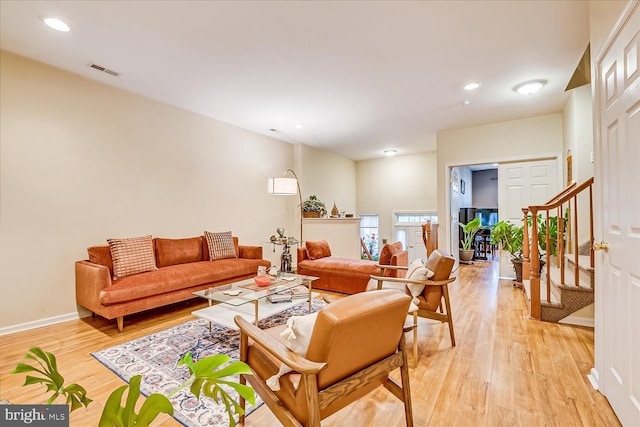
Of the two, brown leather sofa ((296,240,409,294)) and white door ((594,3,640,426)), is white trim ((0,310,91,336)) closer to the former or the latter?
brown leather sofa ((296,240,409,294))

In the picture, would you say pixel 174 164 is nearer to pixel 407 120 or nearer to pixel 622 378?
pixel 407 120

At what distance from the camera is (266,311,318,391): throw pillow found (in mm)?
1232

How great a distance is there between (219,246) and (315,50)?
291cm

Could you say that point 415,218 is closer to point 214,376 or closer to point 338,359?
point 338,359

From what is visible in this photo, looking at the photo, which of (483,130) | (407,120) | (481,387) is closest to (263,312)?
(481,387)

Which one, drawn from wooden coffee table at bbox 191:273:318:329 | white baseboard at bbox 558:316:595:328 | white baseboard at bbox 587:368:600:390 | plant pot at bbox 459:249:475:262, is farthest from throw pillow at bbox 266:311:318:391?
plant pot at bbox 459:249:475:262

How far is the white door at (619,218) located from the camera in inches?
56.6

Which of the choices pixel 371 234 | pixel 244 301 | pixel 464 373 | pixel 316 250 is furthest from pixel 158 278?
pixel 371 234

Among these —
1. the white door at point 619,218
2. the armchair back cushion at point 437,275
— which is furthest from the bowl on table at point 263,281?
the white door at point 619,218

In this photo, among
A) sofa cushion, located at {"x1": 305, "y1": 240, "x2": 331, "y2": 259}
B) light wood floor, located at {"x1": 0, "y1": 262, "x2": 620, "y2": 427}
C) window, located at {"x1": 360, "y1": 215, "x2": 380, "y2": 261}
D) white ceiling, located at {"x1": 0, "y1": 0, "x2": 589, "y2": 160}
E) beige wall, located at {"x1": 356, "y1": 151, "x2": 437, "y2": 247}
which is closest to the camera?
light wood floor, located at {"x1": 0, "y1": 262, "x2": 620, "y2": 427}

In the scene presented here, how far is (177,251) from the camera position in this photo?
3955mm

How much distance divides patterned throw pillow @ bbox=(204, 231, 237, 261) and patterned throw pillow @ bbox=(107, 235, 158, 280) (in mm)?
814

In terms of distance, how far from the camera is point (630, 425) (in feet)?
4.77

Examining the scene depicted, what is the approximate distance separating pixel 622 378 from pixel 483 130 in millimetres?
4502
